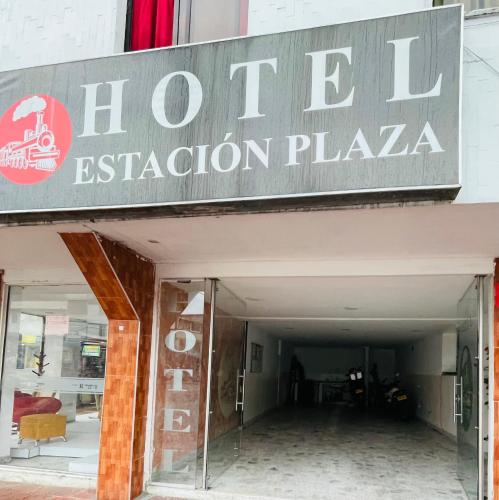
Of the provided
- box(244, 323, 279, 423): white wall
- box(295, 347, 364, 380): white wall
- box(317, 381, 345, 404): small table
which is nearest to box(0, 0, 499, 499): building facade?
box(244, 323, 279, 423): white wall

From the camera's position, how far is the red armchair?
6.68 m

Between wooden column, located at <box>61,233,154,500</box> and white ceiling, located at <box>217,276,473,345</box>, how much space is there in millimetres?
1017

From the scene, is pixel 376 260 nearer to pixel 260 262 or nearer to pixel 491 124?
pixel 260 262

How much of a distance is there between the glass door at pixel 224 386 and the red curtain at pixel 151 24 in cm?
256

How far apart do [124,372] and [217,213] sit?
2528 mm

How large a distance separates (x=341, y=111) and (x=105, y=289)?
3.00 m

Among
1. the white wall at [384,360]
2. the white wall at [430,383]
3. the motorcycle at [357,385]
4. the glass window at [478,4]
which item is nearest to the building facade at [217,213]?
the glass window at [478,4]

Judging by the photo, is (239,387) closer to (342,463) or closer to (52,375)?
(342,463)

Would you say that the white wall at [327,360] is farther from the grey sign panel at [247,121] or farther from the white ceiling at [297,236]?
the grey sign panel at [247,121]

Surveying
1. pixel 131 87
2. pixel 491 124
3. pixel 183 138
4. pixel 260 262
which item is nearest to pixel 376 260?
pixel 260 262

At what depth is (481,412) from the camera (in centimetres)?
499

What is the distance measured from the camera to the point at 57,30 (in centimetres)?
518

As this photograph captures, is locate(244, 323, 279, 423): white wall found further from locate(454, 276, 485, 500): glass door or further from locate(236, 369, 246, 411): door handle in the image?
locate(454, 276, 485, 500): glass door

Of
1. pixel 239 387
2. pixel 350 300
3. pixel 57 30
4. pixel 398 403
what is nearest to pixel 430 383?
pixel 398 403
